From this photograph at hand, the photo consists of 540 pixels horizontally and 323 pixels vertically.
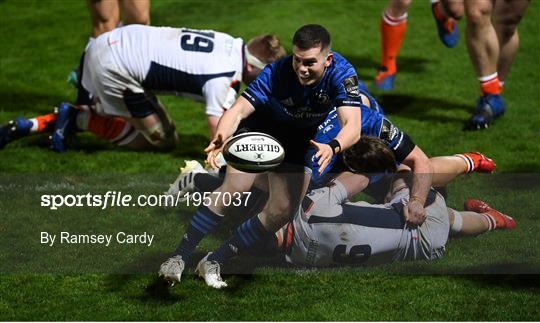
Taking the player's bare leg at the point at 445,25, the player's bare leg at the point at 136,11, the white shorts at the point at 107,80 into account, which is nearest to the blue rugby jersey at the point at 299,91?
the white shorts at the point at 107,80

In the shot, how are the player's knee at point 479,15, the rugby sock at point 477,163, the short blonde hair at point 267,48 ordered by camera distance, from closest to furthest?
the rugby sock at point 477,163
the short blonde hair at point 267,48
the player's knee at point 479,15

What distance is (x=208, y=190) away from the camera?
302 inches

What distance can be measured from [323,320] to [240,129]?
1.62m

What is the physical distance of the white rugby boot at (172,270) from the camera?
5957mm

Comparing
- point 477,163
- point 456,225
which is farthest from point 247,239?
point 477,163

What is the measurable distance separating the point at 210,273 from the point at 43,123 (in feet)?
12.1

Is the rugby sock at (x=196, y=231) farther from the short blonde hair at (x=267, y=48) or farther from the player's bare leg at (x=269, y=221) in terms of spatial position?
the short blonde hair at (x=267, y=48)

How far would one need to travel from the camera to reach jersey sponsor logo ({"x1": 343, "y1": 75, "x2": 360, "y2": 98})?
6.17m

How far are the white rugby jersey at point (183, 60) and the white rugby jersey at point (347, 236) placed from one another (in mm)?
2125

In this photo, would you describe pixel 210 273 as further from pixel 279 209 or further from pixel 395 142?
pixel 395 142

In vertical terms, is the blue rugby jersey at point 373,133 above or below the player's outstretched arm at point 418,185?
above

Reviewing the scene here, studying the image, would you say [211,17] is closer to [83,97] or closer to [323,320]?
[83,97]

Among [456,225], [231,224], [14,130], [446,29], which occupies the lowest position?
[446,29]

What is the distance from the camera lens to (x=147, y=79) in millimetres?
8672
